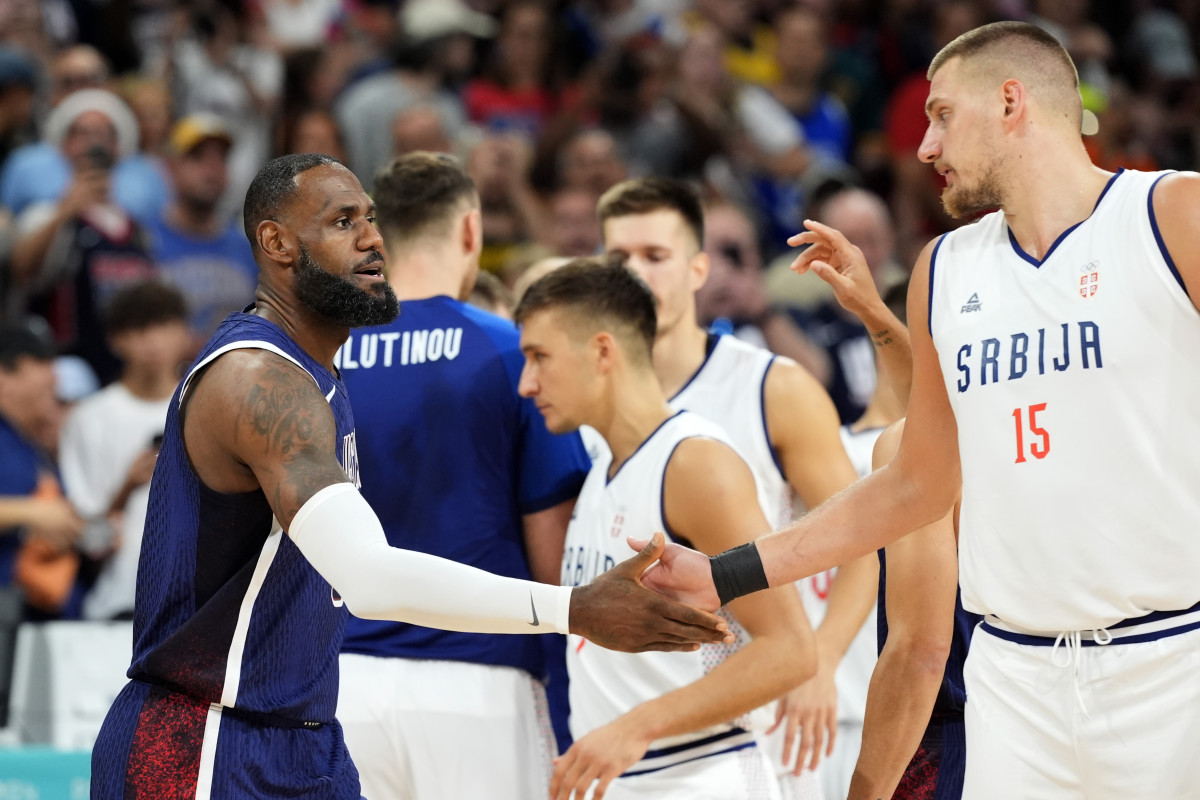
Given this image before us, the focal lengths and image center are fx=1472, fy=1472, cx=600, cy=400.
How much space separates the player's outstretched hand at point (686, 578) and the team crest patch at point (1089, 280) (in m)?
1.29

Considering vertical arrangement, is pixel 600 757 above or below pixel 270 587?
below

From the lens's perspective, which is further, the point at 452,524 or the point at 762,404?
the point at 762,404

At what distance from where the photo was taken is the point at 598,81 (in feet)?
40.8

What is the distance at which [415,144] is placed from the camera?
34.7 feet

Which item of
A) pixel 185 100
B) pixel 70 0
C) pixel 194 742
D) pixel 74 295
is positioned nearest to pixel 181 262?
pixel 74 295

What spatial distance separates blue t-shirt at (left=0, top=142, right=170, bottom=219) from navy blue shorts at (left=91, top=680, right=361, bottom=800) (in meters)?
7.14

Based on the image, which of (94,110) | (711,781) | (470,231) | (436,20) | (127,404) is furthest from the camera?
(436,20)

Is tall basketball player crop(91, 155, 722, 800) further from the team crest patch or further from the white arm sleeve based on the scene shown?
the team crest patch

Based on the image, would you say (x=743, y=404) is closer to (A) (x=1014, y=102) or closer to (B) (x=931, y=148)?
(B) (x=931, y=148)

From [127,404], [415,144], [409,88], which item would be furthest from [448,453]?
[409,88]

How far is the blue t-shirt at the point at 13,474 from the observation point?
8102mm

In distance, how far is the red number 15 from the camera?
147 inches

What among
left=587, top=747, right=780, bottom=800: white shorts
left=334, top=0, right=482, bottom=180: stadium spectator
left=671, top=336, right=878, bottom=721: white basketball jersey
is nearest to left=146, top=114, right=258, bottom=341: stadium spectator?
left=334, top=0, right=482, bottom=180: stadium spectator

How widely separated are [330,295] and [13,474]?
16.7 feet
